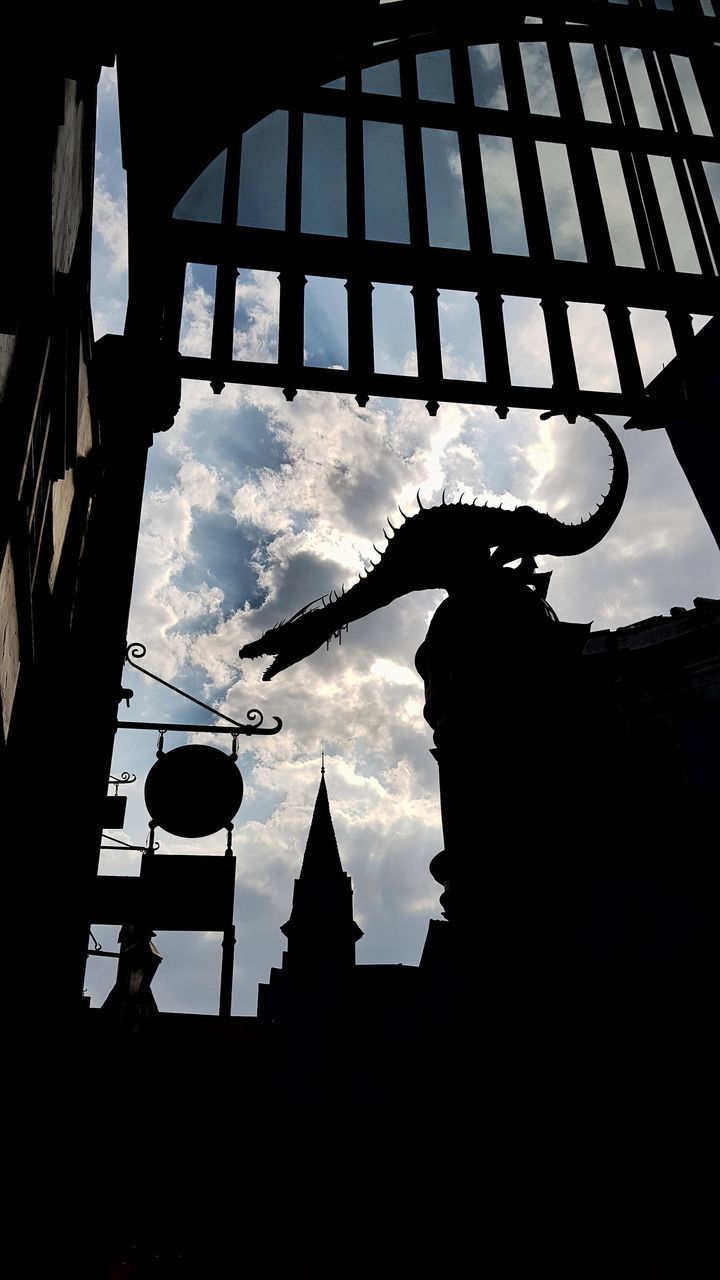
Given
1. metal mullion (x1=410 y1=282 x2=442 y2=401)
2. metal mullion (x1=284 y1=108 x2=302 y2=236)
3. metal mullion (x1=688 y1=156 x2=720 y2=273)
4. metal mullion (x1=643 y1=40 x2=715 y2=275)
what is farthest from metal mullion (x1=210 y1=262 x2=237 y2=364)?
metal mullion (x1=688 y1=156 x2=720 y2=273)

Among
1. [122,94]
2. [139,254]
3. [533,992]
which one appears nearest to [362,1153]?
[533,992]

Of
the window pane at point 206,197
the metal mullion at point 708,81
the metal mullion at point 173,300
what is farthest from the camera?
the metal mullion at point 708,81

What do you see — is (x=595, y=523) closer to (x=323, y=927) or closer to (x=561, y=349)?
(x=561, y=349)

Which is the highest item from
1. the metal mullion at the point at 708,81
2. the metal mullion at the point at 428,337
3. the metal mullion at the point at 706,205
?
the metal mullion at the point at 708,81

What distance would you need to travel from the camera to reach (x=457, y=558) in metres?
6.27

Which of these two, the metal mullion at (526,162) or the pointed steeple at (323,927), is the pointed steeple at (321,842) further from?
the metal mullion at (526,162)

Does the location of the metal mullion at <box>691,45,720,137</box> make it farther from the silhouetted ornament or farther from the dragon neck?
the silhouetted ornament

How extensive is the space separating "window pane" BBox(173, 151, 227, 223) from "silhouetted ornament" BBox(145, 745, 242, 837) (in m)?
4.84

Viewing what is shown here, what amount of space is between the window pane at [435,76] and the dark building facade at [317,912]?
0.56 m

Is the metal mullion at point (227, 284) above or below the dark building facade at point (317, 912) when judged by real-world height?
above

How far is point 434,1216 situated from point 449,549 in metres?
4.51

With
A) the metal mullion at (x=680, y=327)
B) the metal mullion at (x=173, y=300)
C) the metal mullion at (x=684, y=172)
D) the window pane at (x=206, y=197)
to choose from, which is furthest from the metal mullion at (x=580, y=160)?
the metal mullion at (x=173, y=300)

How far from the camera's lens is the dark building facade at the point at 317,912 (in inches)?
136

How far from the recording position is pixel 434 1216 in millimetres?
4094
